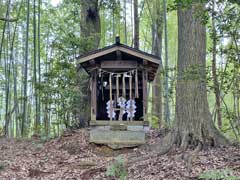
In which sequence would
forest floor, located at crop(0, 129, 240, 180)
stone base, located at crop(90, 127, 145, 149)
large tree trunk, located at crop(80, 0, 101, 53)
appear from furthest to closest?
large tree trunk, located at crop(80, 0, 101, 53), stone base, located at crop(90, 127, 145, 149), forest floor, located at crop(0, 129, 240, 180)

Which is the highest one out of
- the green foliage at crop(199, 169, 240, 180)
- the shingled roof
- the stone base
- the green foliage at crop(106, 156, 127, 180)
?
the shingled roof

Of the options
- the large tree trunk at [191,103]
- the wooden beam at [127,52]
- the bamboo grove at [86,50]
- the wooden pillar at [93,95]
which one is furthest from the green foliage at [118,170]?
the wooden beam at [127,52]

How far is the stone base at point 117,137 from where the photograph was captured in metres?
7.59

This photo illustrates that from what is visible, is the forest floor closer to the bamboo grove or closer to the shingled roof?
the bamboo grove

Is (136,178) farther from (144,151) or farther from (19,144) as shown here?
(19,144)

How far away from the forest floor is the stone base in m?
0.14

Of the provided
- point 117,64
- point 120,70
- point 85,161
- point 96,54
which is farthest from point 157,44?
point 85,161

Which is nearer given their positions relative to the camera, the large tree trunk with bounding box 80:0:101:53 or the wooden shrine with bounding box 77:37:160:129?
the wooden shrine with bounding box 77:37:160:129

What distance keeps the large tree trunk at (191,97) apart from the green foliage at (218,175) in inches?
54.2

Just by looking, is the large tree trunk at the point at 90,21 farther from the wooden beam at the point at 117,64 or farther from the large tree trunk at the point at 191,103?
the large tree trunk at the point at 191,103

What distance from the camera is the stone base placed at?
7586 mm

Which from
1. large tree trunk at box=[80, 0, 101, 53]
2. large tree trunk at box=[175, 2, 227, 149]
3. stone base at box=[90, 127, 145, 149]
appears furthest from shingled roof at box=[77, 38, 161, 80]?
large tree trunk at box=[80, 0, 101, 53]

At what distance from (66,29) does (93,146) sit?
473 cm

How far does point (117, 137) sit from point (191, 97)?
7.68 ft
